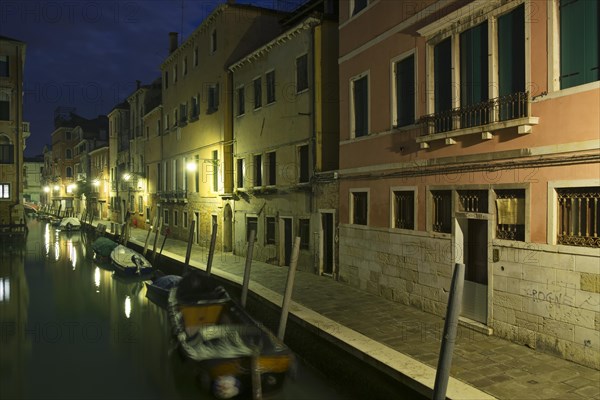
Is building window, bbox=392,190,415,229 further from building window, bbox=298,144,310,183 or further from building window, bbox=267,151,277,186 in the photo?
building window, bbox=267,151,277,186

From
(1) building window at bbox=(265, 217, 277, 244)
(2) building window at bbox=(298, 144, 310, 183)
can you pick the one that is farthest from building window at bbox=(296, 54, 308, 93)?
(1) building window at bbox=(265, 217, 277, 244)

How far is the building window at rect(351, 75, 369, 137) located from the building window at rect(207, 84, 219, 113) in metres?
9.88

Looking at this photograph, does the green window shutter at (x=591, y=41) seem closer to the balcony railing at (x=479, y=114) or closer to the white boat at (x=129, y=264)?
the balcony railing at (x=479, y=114)

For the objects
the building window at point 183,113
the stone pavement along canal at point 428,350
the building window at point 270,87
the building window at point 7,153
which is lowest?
the stone pavement along canal at point 428,350

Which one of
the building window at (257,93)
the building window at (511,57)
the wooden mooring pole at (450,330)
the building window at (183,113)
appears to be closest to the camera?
the wooden mooring pole at (450,330)

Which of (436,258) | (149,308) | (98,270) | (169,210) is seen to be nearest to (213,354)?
(436,258)

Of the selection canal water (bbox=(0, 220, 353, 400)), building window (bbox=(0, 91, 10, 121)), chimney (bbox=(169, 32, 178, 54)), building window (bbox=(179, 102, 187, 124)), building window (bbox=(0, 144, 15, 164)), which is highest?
chimney (bbox=(169, 32, 178, 54))

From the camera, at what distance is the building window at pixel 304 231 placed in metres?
14.4

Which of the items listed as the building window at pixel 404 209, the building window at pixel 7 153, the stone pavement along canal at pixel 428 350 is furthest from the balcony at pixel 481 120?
the building window at pixel 7 153

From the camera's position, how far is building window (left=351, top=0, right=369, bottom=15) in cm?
1133

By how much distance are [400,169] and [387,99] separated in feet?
5.51

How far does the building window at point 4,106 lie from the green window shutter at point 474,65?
1245 inches

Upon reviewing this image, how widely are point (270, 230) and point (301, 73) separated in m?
5.55

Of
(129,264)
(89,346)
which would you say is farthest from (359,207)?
(129,264)
